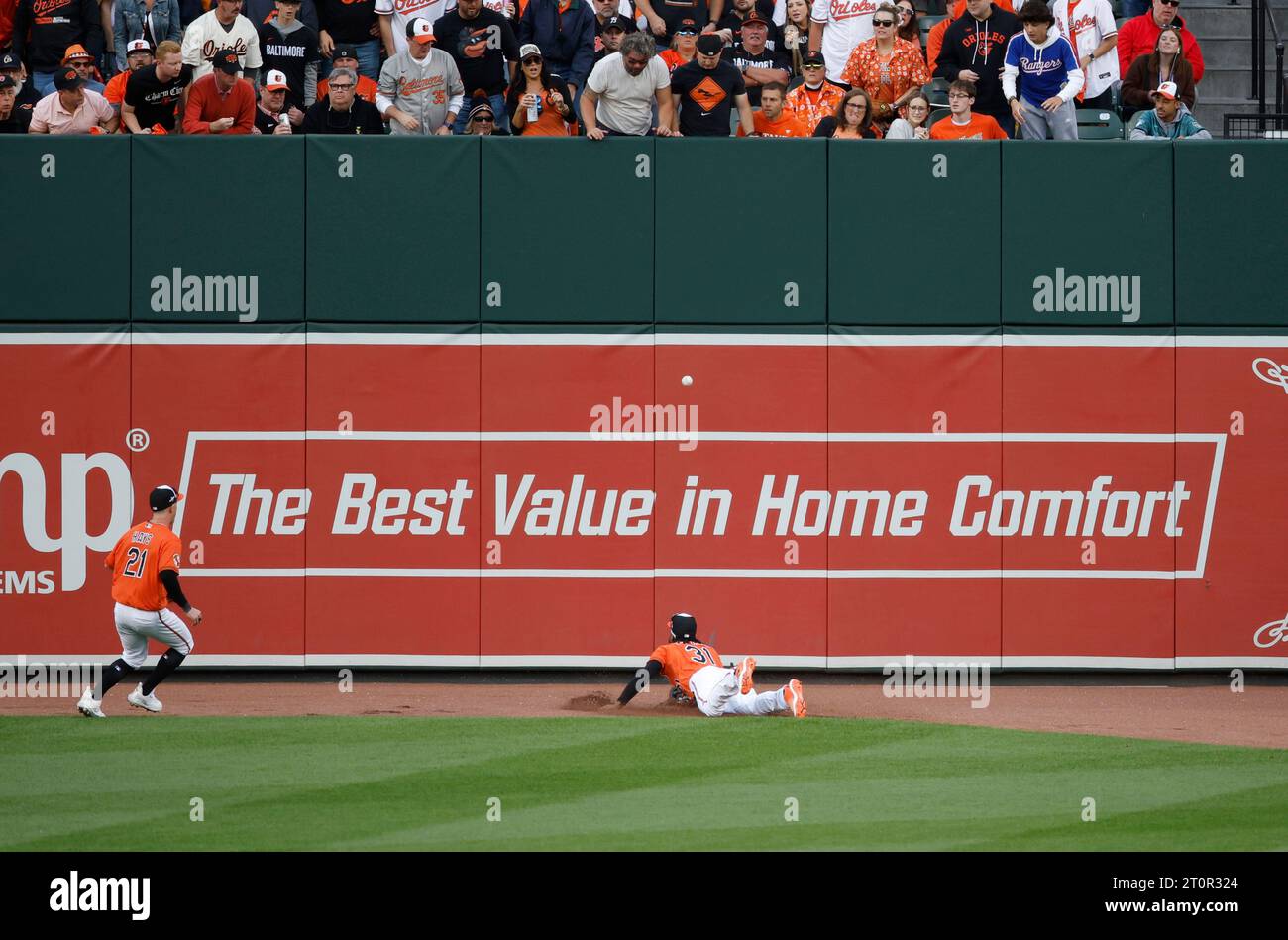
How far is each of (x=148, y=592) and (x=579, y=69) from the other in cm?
800

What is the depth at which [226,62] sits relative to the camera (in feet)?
54.5

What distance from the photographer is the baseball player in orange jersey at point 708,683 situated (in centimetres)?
1399

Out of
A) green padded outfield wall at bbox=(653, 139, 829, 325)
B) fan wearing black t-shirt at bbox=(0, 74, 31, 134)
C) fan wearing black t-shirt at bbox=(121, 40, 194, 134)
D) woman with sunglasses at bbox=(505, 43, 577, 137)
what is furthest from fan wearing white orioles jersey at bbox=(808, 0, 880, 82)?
fan wearing black t-shirt at bbox=(0, 74, 31, 134)

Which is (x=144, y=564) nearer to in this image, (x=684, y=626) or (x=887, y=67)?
(x=684, y=626)

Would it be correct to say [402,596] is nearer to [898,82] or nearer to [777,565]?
[777,565]

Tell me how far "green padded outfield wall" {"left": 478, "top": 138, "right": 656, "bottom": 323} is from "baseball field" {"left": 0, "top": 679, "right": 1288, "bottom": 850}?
4.12 m

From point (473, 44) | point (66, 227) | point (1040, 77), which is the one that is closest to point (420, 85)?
point (473, 44)

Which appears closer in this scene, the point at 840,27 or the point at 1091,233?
the point at 1091,233

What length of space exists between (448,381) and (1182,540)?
772cm

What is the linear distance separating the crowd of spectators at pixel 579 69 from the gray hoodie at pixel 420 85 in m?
0.02

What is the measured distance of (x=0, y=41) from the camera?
725 inches

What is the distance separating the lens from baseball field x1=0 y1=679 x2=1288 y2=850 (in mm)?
9758

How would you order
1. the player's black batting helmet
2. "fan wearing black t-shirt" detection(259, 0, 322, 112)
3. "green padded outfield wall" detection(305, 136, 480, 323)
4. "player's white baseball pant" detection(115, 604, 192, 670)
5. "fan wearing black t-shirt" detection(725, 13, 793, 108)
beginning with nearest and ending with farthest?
"player's white baseball pant" detection(115, 604, 192, 670) → the player's black batting helmet → "green padded outfield wall" detection(305, 136, 480, 323) → "fan wearing black t-shirt" detection(259, 0, 322, 112) → "fan wearing black t-shirt" detection(725, 13, 793, 108)

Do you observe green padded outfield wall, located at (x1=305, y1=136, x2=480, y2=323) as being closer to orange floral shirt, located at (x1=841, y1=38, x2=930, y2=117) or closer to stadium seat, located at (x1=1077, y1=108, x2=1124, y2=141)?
orange floral shirt, located at (x1=841, y1=38, x2=930, y2=117)
